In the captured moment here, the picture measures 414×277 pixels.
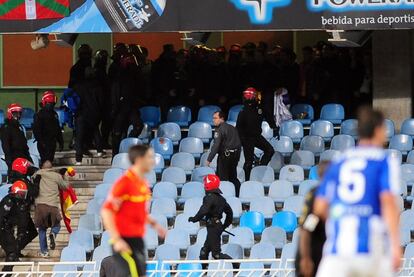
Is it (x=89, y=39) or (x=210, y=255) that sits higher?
(x=89, y=39)

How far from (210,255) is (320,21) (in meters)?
4.15

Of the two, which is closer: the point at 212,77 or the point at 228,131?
the point at 228,131

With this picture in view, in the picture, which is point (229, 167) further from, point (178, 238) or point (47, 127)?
point (47, 127)

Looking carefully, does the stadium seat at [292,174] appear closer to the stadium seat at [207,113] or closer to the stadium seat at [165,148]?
the stadium seat at [165,148]

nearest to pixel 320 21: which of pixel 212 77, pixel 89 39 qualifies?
pixel 212 77

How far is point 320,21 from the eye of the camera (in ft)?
71.4

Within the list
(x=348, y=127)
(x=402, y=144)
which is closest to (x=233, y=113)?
(x=348, y=127)

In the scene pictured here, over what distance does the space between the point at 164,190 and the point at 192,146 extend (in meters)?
1.70

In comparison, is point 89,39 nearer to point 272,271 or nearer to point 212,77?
point 212,77

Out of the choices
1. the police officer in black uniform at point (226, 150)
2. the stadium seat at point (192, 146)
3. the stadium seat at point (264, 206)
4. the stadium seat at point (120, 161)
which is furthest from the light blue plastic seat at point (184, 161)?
the stadium seat at point (264, 206)

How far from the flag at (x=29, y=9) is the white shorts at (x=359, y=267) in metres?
12.8

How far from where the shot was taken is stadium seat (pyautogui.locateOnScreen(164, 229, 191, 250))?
66.7 ft

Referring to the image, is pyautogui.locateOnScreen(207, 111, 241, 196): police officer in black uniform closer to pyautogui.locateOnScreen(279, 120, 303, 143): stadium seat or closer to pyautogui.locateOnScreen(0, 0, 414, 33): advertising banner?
pyautogui.locateOnScreen(0, 0, 414, 33): advertising banner

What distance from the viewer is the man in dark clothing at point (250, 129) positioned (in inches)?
889
